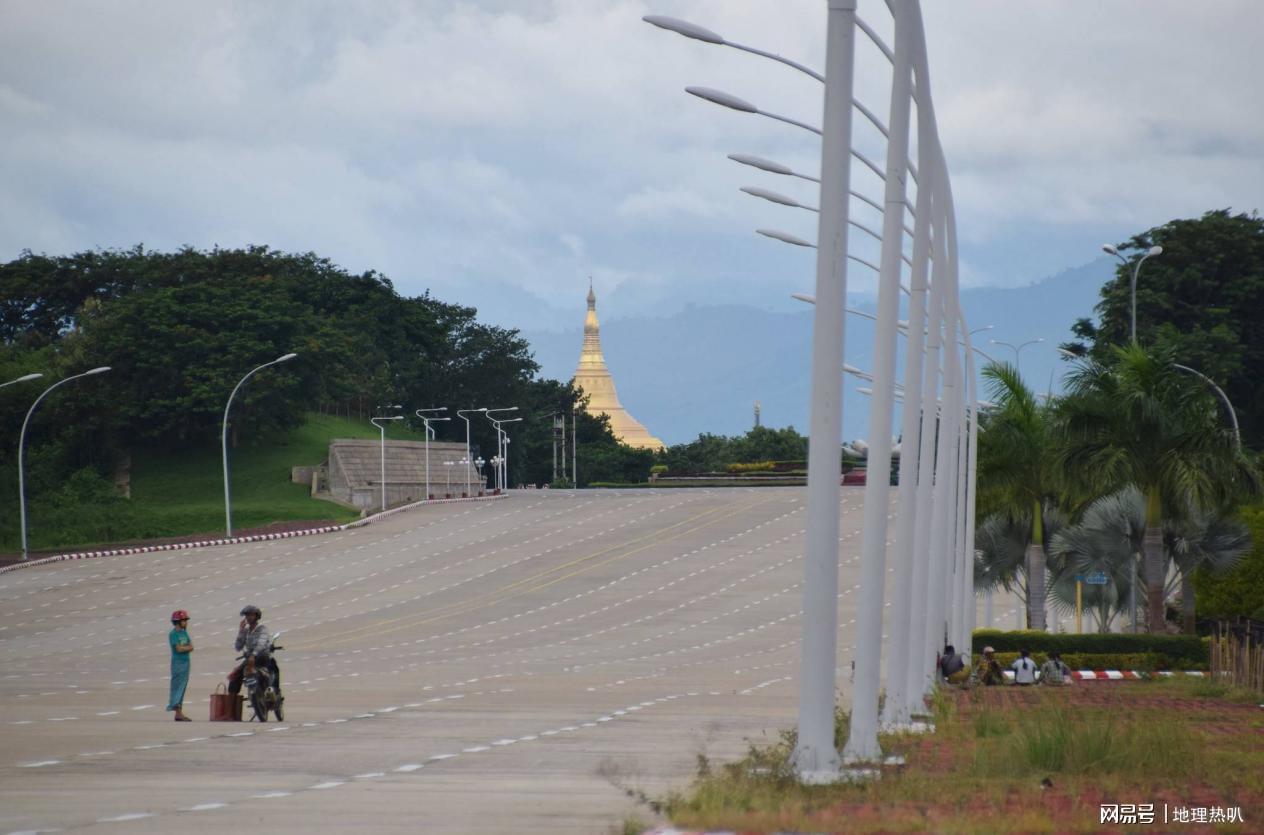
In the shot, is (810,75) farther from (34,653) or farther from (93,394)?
(93,394)

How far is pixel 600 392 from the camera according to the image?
17750cm

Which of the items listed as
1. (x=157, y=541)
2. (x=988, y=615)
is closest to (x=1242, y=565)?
(x=988, y=615)

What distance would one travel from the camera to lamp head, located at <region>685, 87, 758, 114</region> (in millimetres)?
17484

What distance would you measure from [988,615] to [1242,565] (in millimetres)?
11080

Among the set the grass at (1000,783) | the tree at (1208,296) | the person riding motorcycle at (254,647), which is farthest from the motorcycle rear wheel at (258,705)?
the tree at (1208,296)

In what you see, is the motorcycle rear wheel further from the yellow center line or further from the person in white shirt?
the yellow center line

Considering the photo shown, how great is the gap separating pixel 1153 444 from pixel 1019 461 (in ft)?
23.5

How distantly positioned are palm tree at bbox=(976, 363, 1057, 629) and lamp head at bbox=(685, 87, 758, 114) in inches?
990

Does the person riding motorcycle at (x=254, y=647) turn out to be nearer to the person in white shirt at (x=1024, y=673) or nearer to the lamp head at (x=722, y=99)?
the lamp head at (x=722, y=99)

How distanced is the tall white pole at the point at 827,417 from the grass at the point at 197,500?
64322 mm

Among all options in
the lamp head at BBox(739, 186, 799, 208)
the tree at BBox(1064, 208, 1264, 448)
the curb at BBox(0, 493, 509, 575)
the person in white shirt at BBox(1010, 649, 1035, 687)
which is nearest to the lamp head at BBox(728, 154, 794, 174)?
the lamp head at BBox(739, 186, 799, 208)

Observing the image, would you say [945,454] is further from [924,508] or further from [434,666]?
[434,666]

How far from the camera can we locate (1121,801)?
432 inches

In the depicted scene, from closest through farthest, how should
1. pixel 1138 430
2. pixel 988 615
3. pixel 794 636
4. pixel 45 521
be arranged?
pixel 1138 430 < pixel 794 636 < pixel 988 615 < pixel 45 521
